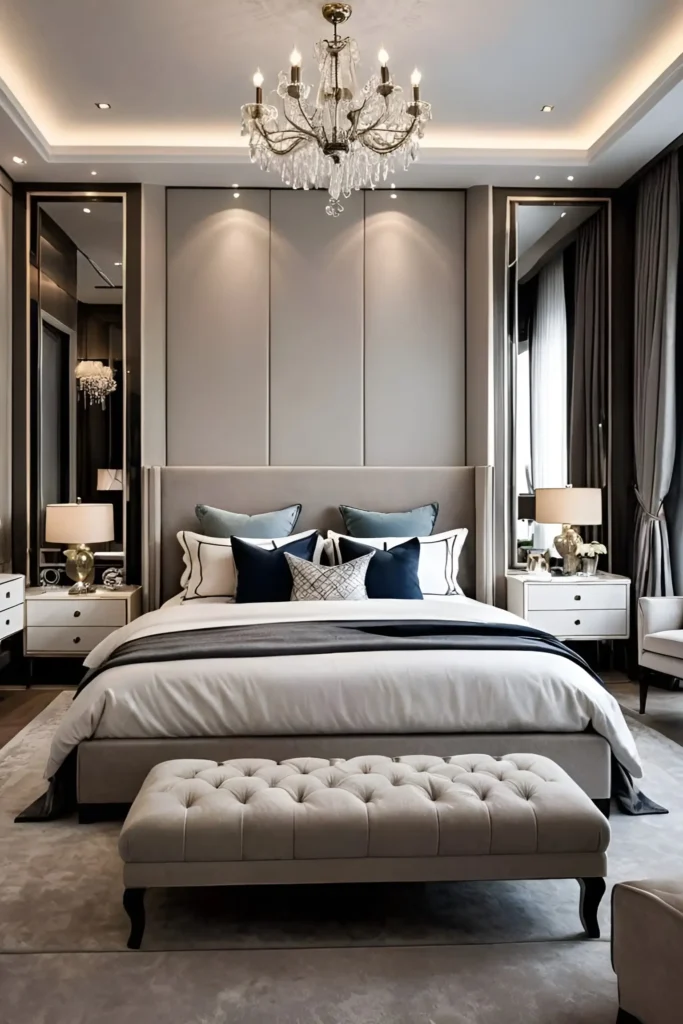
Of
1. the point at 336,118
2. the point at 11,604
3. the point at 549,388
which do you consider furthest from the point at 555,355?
the point at 11,604

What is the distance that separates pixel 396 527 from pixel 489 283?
5.34 feet

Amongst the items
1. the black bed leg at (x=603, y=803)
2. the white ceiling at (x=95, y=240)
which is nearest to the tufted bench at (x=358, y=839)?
the black bed leg at (x=603, y=803)

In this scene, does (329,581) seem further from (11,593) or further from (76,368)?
(76,368)

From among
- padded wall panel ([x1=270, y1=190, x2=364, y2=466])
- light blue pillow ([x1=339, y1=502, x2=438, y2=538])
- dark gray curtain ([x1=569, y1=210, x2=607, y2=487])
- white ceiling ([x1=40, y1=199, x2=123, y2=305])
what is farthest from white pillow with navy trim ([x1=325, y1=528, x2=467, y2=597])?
white ceiling ([x1=40, y1=199, x2=123, y2=305])

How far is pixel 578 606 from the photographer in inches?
183

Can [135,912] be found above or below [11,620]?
below

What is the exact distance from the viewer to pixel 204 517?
15.7 feet

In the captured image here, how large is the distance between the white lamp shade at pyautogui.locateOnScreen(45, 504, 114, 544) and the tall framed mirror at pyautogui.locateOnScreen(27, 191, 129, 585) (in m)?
0.31

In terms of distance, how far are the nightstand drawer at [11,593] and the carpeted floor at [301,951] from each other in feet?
6.01

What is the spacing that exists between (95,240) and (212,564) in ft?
7.14

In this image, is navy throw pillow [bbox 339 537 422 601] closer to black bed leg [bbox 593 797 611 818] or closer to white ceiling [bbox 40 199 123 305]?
black bed leg [bbox 593 797 611 818]

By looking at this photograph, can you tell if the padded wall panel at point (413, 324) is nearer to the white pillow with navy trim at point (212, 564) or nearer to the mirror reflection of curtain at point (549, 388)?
the mirror reflection of curtain at point (549, 388)

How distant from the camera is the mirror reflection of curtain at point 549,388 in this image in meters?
5.04

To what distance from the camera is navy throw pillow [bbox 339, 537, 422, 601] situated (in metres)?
4.08
